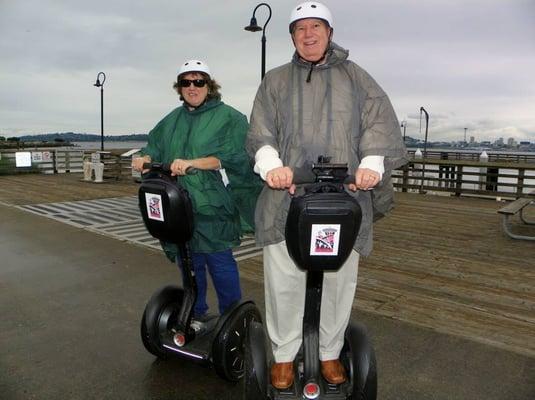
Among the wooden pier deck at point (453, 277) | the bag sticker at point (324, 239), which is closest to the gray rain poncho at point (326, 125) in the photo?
the bag sticker at point (324, 239)

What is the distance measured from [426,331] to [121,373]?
2163 mm

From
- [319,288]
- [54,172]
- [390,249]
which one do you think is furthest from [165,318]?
[54,172]

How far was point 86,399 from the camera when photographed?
2.55m

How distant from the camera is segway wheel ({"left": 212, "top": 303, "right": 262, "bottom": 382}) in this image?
102 inches

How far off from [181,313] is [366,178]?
1483 millimetres

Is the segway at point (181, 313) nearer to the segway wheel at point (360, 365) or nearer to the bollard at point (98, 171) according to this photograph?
the segway wheel at point (360, 365)

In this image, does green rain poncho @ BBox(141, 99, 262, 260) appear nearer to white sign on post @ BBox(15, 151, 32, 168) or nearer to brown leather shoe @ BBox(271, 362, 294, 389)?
brown leather shoe @ BBox(271, 362, 294, 389)

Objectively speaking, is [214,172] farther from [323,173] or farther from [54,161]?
[54,161]

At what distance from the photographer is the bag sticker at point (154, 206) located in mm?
2498

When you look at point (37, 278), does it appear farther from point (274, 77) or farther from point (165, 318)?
point (274, 77)

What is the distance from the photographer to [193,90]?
8.78 feet

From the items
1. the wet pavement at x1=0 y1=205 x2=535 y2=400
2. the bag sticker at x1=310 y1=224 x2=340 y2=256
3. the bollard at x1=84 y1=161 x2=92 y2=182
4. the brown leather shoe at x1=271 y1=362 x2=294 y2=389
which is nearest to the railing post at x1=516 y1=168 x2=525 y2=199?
the wet pavement at x1=0 y1=205 x2=535 y2=400

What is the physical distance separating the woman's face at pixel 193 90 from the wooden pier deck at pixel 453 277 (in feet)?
7.43

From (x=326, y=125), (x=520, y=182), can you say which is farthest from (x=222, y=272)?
(x=520, y=182)
